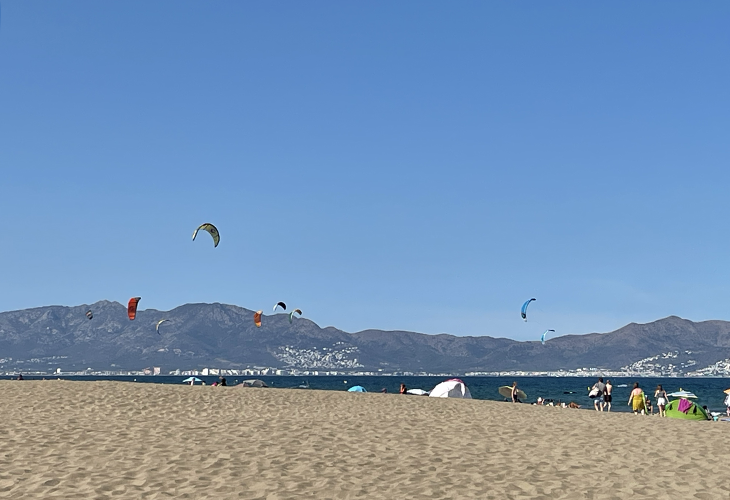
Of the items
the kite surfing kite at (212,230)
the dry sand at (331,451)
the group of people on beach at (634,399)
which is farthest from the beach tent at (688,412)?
the kite surfing kite at (212,230)

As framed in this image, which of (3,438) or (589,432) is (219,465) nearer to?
(3,438)

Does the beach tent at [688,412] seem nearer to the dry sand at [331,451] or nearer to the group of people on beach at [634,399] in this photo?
the group of people on beach at [634,399]

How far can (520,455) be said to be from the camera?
615 inches

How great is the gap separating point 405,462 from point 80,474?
5.80m

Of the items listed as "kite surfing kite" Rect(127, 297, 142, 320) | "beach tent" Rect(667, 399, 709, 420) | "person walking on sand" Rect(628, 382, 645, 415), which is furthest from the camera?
"kite surfing kite" Rect(127, 297, 142, 320)

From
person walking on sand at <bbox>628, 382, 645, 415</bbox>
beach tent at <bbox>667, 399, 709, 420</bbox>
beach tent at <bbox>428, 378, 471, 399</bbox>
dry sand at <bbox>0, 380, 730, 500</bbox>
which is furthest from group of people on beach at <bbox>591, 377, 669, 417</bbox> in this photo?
beach tent at <bbox>428, 378, 471, 399</bbox>

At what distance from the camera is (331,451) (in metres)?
15.5

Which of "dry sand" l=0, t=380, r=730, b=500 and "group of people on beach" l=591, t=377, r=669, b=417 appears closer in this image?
"dry sand" l=0, t=380, r=730, b=500

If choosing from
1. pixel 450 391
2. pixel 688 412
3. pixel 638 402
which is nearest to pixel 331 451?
pixel 688 412

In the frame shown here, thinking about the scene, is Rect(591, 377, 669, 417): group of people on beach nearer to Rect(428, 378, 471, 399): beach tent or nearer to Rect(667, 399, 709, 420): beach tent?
Rect(667, 399, 709, 420): beach tent

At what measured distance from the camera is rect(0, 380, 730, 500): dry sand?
1232cm

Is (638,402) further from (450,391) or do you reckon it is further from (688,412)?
(450,391)

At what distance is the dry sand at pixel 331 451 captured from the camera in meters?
12.3

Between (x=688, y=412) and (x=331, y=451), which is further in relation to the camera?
(x=688, y=412)
